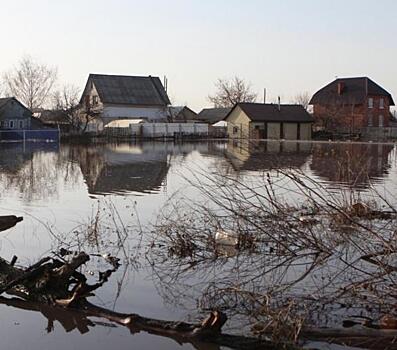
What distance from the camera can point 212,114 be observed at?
311ft

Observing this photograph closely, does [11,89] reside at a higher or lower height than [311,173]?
higher

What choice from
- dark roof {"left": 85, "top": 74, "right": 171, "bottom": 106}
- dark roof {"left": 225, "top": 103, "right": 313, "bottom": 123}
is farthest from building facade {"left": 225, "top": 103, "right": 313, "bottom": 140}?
dark roof {"left": 85, "top": 74, "right": 171, "bottom": 106}

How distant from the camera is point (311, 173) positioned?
84.3ft

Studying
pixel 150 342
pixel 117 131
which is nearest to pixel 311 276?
pixel 150 342

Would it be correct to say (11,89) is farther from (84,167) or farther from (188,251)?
(188,251)

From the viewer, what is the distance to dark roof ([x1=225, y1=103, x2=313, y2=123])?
241ft

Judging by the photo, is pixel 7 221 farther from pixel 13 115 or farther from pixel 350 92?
pixel 350 92

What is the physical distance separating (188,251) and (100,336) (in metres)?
3.68

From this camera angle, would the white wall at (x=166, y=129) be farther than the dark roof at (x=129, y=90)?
No

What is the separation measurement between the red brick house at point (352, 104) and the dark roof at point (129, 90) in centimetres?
2109

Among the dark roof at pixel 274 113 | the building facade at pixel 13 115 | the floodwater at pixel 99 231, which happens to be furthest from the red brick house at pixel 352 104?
the floodwater at pixel 99 231

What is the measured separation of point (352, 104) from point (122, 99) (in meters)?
29.7

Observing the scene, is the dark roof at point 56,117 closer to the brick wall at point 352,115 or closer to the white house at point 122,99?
the white house at point 122,99

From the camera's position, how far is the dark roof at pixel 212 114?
9194 centimetres
